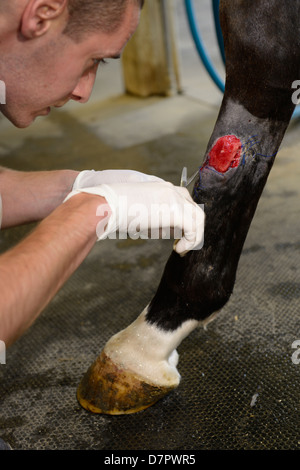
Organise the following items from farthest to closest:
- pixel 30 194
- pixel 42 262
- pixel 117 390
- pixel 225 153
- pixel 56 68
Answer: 1. pixel 30 194
2. pixel 117 390
3. pixel 225 153
4. pixel 56 68
5. pixel 42 262

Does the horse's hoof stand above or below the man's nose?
below

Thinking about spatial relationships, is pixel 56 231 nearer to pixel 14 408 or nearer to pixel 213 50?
pixel 14 408

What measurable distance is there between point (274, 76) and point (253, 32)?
0.10 m

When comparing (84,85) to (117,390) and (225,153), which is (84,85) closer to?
(225,153)

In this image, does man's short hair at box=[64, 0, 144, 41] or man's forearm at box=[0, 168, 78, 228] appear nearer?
man's short hair at box=[64, 0, 144, 41]

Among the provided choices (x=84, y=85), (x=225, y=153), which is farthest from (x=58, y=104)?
(x=225, y=153)

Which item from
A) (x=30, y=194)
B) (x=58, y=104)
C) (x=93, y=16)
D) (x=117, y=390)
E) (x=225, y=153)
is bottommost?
(x=117, y=390)

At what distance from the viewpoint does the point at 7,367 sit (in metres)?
1.60

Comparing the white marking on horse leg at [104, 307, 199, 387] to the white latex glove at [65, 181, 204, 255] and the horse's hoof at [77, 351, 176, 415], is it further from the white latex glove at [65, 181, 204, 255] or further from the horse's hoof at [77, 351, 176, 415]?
the white latex glove at [65, 181, 204, 255]

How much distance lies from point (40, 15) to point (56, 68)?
5.1 inches

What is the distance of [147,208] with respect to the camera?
3.66 ft

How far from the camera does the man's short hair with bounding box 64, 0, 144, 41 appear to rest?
1.03 meters

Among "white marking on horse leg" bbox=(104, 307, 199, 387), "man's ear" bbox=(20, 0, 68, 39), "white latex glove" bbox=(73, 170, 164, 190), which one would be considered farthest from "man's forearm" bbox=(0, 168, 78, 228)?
"man's ear" bbox=(20, 0, 68, 39)
